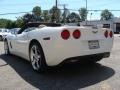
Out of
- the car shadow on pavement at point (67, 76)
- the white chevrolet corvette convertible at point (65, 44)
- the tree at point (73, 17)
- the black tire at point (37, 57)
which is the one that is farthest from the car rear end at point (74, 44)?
the tree at point (73, 17)

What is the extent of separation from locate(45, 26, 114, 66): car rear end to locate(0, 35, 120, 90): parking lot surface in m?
0.46

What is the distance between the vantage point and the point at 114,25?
210 feet

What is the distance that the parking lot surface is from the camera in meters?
4.98

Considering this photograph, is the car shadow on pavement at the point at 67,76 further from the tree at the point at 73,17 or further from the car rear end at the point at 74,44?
the tree at the point at 73,17

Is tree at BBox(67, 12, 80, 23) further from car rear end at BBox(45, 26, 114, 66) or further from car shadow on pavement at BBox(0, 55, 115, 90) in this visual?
car rear end at BBox(45, 26, 114, 66)

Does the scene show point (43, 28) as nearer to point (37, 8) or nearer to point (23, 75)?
point (23, 75)

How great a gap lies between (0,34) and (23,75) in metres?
18.7

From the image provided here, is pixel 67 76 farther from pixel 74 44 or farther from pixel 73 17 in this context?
pixel 73 17

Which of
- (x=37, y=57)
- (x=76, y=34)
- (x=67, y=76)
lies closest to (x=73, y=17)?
(x=37, y=57)

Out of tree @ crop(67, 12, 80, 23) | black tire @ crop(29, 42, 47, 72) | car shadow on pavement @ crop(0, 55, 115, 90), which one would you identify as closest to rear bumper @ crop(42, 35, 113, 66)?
black tire @ crop(29, 42, 47, 72)

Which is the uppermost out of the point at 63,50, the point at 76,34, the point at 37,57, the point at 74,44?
the point at 76,34

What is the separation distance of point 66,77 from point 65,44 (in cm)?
81

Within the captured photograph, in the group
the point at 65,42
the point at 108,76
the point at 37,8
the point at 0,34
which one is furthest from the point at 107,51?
the point at 37,8

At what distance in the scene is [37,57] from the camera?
6.13 metres
